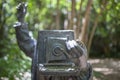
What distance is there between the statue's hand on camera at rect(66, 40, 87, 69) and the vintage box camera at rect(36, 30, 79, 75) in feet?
0.44

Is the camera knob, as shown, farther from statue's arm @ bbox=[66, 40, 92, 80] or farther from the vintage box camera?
statue's arm @ bbox=[66, 40, 92, 80]

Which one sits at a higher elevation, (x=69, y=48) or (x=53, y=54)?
(x=69, y=48)

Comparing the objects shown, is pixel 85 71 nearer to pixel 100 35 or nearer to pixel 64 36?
pixel 64 36

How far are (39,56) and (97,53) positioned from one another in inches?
517

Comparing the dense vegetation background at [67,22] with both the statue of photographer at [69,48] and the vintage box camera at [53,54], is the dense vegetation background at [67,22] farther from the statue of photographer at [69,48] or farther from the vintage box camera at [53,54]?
the vintage box camera at [53,54]

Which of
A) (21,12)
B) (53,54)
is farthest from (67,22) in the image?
(53,54)

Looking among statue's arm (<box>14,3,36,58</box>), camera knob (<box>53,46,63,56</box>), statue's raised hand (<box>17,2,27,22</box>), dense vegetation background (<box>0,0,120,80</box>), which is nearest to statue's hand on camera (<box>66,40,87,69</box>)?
camera knob (<box>53,46,63,56</box>)

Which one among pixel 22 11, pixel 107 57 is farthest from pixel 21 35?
pixel 107 57

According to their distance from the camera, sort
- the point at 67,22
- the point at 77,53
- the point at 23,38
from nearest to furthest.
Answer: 1. the point at 77,53
2. the point at 23,38
3. the point at 67,22

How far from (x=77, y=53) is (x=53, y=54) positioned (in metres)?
0.53

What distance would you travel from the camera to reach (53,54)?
14.4 feet

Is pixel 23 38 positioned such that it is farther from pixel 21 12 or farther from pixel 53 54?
pixel 53 54

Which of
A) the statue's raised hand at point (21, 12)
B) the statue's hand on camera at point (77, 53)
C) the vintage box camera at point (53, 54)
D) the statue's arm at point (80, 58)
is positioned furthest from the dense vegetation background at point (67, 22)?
the statue's hand on camera at point (77, 53)

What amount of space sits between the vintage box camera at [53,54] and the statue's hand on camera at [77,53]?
0.44ft
